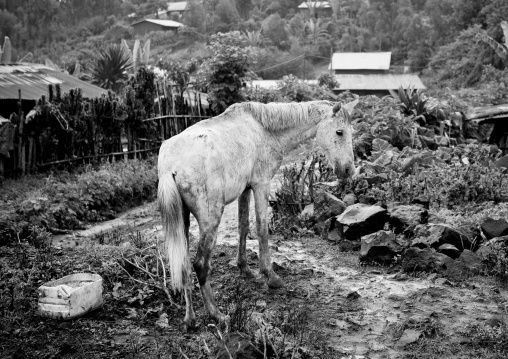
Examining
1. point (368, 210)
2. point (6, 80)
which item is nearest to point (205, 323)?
point (368, 210)

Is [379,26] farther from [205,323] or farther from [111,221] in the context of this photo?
[205,323]

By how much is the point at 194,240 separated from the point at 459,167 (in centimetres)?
522

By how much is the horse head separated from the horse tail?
7.39 ft

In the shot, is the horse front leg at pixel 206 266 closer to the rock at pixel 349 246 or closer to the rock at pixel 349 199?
the rock at pixel 349 246

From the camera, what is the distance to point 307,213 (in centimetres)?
834

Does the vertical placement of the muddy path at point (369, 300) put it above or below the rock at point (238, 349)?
below

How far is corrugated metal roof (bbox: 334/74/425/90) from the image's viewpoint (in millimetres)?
35375

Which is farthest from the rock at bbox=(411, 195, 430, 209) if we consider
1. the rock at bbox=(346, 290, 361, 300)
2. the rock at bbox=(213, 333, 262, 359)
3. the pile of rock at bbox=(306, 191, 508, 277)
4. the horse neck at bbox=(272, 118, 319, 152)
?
the rock at bbox=(213, 333, 262, 359)

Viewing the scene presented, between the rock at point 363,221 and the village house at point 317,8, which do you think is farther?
the village house at point 317,8

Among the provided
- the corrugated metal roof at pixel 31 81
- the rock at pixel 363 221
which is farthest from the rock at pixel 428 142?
the corrugated metal roof at pixel 31 81

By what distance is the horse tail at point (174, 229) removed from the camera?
4457 mm

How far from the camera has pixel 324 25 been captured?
202 ft

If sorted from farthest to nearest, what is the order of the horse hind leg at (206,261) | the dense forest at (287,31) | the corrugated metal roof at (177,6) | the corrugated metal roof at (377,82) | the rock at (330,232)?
the corrugated metal roof at (177,6)
the dense forest at (287,31)
the corrugated metal roof at (377,82)
the rock at (330,232)
the horse hind leg at (206,261)

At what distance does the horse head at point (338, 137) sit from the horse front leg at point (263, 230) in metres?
0.89
